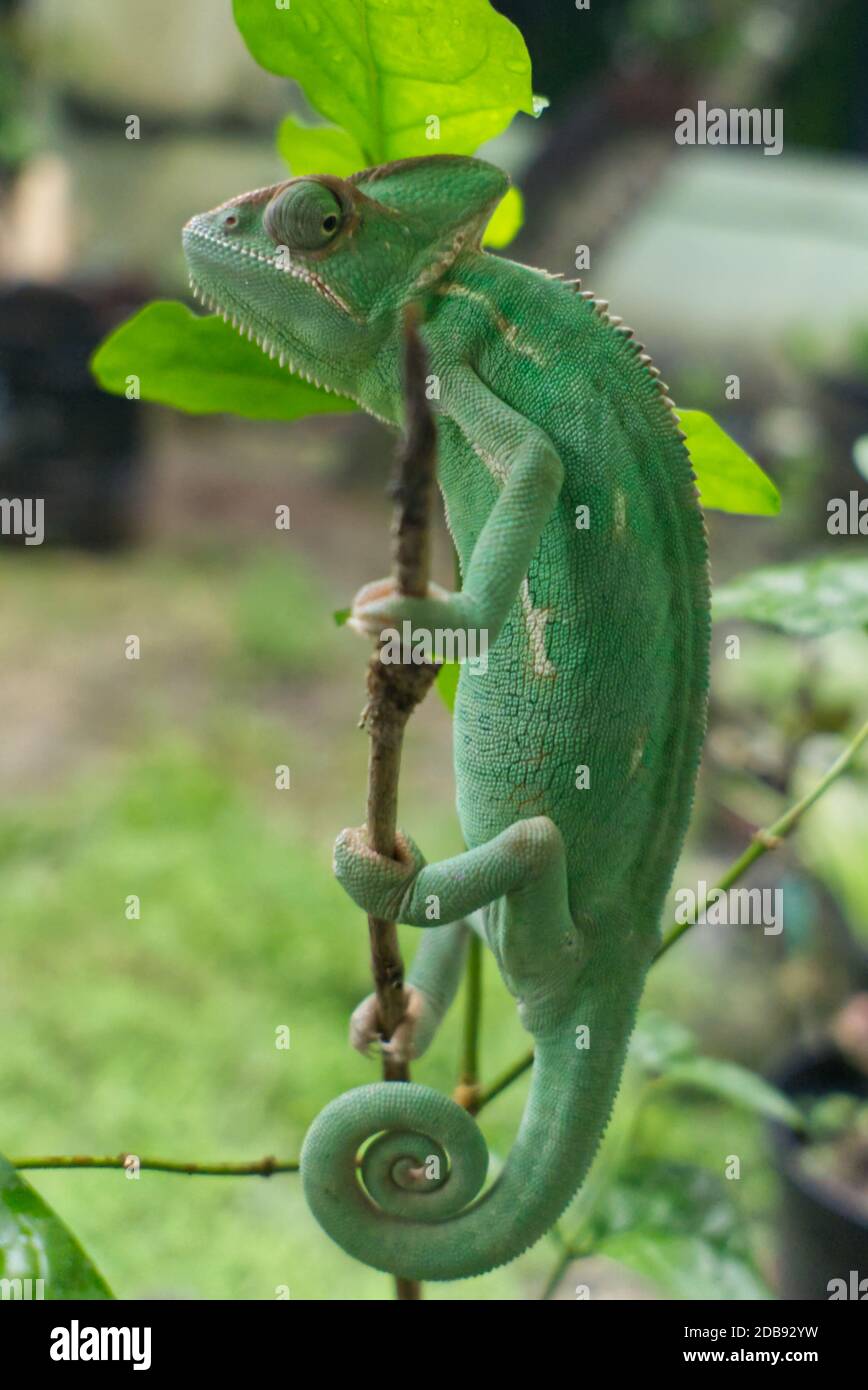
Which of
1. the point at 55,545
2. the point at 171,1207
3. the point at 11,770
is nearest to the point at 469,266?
the point at 171,1207

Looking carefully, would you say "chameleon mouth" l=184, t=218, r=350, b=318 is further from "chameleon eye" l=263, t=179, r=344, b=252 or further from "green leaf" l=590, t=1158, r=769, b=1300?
"green leaf" l=590, t=1158, r=769, b=1300

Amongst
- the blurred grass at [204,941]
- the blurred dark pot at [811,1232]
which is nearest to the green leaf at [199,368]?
the blurred grass at [204,941]

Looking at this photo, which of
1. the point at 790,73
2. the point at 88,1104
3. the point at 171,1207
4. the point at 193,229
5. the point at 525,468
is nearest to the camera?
the point at 525,468

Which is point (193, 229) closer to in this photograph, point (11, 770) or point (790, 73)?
point (11, 770)

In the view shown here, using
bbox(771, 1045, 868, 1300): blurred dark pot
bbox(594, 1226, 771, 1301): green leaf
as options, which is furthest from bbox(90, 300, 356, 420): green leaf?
bbox(771, 1045, 868, 1300): blurred dark pot

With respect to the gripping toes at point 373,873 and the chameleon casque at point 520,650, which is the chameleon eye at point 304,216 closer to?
the chameleon casque at point 520,650

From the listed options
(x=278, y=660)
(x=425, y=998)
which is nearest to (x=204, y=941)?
(x=278, y=660)

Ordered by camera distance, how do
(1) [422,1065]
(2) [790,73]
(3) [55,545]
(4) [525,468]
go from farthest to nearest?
(2) [790,73]
(3) [55,545]
(1) [422,1065]
(4) [525,468]
